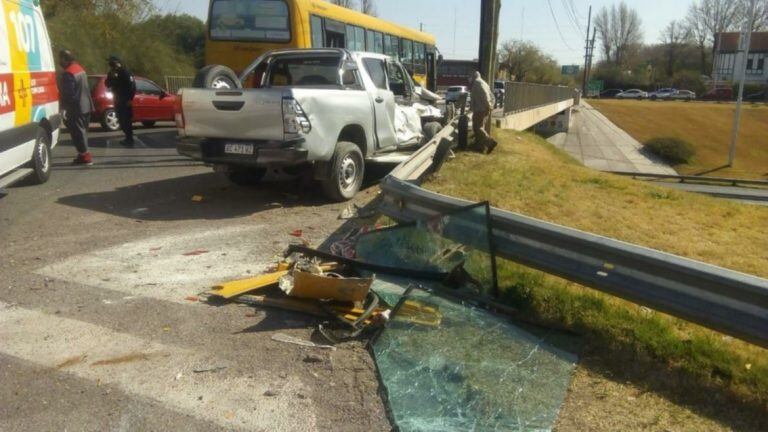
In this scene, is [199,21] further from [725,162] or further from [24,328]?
[24,328]

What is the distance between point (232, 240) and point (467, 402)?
369 cm

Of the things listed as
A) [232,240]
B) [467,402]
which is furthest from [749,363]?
[232,240]

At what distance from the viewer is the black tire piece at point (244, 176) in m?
9.31

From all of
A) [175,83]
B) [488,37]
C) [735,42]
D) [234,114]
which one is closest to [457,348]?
[234,114]

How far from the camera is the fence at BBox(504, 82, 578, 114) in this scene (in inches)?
815

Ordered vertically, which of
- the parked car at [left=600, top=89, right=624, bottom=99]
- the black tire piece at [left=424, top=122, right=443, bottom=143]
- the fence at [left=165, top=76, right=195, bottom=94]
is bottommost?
the parked car at [left=600, top=89, right=624, bottom=99]

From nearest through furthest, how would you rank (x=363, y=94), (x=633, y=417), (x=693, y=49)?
(x=633, y=417) < (x=363, y=94) < (x=693, y=49)

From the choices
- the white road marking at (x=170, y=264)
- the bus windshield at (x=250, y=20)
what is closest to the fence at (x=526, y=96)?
the bus windshield at (x=250, y=20)

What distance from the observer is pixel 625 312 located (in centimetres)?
459

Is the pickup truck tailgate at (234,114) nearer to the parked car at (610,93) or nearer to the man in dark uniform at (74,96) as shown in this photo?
the man in dark uniform at (74,96)

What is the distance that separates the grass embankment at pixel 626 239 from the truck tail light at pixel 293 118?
2.48 meters

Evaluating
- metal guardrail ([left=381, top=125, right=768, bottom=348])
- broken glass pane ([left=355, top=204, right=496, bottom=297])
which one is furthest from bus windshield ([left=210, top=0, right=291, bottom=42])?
metal guardrail ([left=381, top=125, right=768, bottom=348])

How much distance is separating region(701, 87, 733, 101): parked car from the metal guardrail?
89.1 meters

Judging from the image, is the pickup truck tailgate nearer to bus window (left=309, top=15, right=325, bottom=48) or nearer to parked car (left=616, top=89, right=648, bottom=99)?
bus window (left=309, top=15, right=325, bottom=48)
